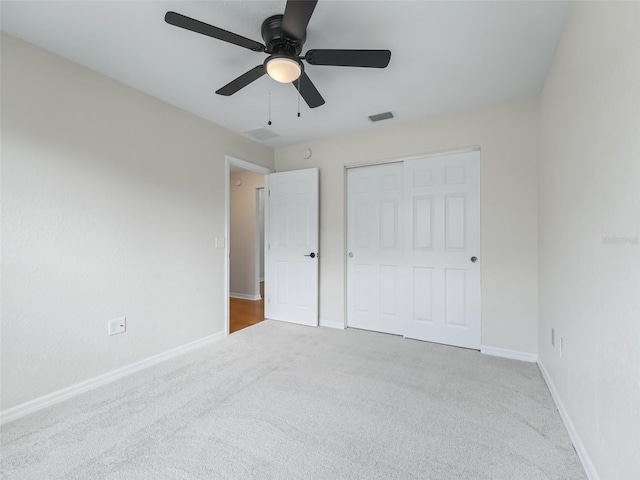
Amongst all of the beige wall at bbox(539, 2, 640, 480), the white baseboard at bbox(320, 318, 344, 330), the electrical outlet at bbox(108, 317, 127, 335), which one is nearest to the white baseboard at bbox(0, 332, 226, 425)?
the electrical outlet at bbox(108, 317, 127, 335)

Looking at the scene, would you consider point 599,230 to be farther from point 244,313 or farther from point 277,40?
point 244,313

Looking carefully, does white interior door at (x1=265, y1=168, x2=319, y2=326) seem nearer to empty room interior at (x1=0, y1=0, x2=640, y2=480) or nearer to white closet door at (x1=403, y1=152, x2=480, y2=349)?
empty room interior at (x1=0, y1=0, x2=640, y2=480)

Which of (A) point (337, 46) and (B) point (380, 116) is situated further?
(B) point (380, 116)

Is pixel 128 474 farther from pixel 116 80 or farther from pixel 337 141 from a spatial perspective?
pixel 337 141

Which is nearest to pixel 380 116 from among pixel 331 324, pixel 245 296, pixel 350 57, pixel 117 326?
pixel 350 57

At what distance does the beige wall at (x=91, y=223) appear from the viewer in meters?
1.94

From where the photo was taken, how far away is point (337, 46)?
2014 millimetres

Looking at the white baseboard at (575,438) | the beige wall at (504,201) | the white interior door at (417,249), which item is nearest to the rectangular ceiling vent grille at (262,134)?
the white interior door at (417,249)

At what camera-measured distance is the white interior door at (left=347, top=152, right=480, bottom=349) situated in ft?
10.0

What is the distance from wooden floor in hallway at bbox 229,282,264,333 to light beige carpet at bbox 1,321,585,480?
113 cm

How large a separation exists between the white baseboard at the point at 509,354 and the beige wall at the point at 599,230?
71 centimetres

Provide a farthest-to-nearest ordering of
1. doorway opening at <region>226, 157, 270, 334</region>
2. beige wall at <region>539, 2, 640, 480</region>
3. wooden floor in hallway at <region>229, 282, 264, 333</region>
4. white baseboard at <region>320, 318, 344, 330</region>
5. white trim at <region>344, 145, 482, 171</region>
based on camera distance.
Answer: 1. doorway opening at <region>226, 157, 270, 334</region>
2. wooden floor in hallway at <region>229, 282, 264, 333</region>
3. white baseboard at <region>320, 318, 344, 330</region>
4. white trim at <region>344, 145, 482, 171</region>
5. beige wall at <region>539, 2, 640, 480</region>

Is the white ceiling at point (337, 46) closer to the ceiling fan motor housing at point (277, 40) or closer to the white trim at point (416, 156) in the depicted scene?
the ceiling fan motor housing at point (277, 40)

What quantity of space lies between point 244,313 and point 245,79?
3.39m
